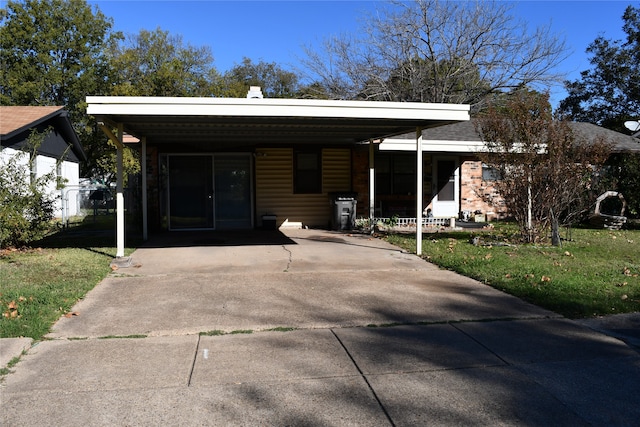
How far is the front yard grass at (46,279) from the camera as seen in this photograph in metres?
5.57

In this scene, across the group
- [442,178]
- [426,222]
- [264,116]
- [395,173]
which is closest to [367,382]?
[264,116]

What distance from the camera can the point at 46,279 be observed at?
7.66 meters

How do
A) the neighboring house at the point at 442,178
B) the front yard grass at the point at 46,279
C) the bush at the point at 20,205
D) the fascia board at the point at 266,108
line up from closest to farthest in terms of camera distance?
the front yard grass at the point at 46,279
the fascia board at the point at 266,108
the bush at the point at 20,205
the neighboring house at the point at 442,178

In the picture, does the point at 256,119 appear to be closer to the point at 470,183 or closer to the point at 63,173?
the point at 470,183

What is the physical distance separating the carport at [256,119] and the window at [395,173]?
7.86ft

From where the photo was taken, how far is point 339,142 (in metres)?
15.1

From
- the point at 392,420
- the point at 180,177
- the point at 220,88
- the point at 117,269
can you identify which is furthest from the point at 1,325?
the point at 220,88

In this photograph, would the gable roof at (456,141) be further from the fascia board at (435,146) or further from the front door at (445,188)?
the front door at (445,188)

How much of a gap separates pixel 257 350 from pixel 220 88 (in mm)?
31686

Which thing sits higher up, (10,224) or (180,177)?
(180,177)

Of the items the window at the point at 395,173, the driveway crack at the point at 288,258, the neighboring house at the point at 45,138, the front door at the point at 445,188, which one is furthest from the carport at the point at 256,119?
the front door at the point at 445,188

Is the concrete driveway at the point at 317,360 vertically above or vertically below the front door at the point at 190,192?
below

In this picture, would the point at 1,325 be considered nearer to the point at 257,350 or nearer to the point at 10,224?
the point at 257,350

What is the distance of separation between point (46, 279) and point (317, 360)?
5.11 m
